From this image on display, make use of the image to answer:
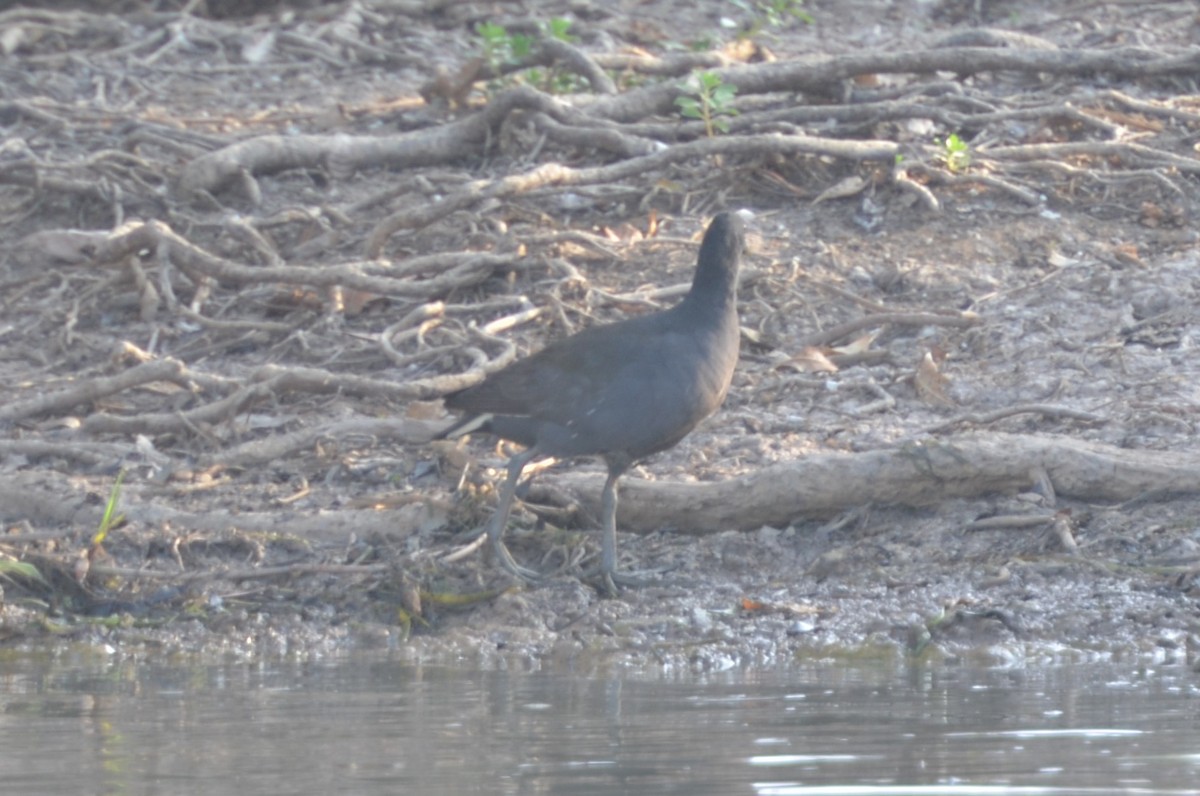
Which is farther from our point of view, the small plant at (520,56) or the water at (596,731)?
the small plant at (520,56)

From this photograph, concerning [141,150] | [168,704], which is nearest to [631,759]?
[168,704]

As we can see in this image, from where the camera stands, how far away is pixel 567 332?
8828 millimetres

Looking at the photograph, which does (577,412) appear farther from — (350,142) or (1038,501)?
(350,142)

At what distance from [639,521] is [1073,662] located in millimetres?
1829

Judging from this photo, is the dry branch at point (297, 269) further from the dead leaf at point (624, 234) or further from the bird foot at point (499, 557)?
the bird foot at point (499, 557)

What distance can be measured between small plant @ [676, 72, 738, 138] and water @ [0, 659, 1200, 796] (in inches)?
189

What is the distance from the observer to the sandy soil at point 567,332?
6.53 meters

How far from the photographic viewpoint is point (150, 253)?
9820 millimetres

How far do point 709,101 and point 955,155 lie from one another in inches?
52.3

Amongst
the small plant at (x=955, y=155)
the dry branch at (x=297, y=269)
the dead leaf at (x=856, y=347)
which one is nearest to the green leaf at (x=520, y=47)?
the dry branch at (x=297, y=269)

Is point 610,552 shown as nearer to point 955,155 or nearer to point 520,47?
point 955,155

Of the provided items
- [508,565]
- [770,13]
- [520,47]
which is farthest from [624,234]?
[508,565]

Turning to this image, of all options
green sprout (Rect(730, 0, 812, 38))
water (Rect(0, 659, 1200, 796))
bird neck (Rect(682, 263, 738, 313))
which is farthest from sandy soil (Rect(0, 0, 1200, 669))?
bird neck (Rect(682, 263, 738, 313))

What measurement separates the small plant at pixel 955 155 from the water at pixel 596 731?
173 inches
